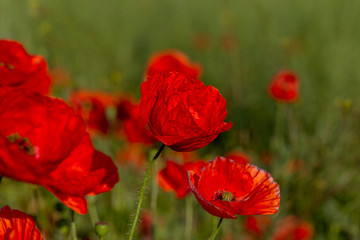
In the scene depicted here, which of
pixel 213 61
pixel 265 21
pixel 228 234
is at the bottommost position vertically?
pixel 213 61

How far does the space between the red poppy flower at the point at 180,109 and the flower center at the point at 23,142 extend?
19 centimetres

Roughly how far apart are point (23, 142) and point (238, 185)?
1.12 feet

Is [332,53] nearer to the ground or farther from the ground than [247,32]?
farther from the ground

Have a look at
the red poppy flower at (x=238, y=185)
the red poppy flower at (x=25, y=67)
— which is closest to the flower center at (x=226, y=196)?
the red poppy flower at (x=238, y=185)

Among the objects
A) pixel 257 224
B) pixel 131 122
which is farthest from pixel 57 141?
pixel 257 224

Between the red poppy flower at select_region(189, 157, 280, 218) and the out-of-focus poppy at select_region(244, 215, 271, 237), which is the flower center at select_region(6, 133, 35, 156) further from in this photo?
the out-of-focus poppy at select_region(244, 215, 271, 237)

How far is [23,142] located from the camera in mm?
705

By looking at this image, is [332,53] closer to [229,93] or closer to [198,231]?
[229,93]

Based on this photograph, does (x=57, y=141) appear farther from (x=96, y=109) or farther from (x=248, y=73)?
(x=248, y=73)

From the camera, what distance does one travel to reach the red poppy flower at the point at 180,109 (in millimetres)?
645

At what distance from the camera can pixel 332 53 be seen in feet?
10.5

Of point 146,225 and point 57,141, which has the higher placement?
point 57,141

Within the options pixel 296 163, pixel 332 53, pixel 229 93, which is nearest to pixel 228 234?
pixel 296 163

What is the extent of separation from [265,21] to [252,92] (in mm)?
1633
